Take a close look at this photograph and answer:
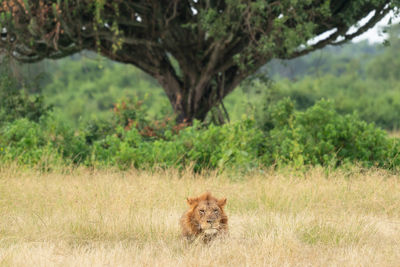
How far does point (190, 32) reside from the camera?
14.5m

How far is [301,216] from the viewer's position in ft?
21.9

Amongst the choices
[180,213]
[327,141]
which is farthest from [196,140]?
[180,213]

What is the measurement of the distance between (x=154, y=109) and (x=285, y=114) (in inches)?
1346

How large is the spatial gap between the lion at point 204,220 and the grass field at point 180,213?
0.11 metres

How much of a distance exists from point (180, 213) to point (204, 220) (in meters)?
1.93

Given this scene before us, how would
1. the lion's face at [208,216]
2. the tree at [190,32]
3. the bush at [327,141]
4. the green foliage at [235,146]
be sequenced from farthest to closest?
the tree at [190,32] → the bush at [327,141] → the green foliage at [235,146] → the lion's face at [208,216]

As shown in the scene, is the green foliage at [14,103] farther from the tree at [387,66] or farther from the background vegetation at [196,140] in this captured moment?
the tree at [387,66]

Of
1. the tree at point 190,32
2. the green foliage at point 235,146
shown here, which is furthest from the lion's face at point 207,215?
the tree at point 190,32

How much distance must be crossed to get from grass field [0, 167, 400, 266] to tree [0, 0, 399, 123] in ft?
15.4

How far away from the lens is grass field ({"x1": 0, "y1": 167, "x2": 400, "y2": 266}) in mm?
5207

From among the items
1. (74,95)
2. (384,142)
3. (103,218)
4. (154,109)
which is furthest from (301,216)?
(74,95)

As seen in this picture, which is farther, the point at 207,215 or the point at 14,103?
the point at 14,103

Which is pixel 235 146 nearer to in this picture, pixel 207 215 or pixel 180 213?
pixel 180 213

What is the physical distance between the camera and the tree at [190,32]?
1232 centimetres
